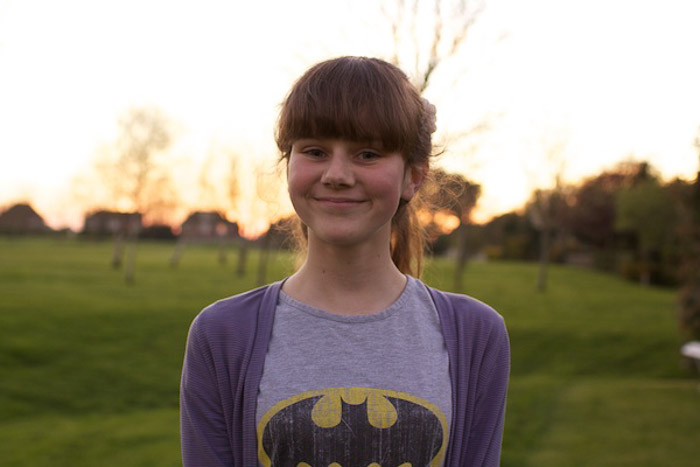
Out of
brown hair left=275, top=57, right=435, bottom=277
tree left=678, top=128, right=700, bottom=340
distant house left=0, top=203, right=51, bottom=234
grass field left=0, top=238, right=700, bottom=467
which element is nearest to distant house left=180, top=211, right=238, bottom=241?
distant house left=0, top=203, right=51, bottom=234

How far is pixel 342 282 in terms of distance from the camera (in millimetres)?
1770

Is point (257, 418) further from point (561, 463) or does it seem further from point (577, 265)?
point (577, 265)

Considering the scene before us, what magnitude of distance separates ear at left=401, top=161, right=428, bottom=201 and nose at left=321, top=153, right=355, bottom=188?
22 cm

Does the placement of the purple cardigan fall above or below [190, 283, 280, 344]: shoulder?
below

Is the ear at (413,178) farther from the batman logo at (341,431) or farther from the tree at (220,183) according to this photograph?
the tree at (220,183)

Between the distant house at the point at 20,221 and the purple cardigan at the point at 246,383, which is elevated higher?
the purple cardigan at the point at 246,383

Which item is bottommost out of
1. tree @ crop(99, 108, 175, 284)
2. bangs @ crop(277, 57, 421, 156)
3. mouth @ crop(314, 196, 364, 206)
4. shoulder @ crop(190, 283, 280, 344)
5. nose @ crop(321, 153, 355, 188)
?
shoulder @ crop(190, 283, 280, 344)

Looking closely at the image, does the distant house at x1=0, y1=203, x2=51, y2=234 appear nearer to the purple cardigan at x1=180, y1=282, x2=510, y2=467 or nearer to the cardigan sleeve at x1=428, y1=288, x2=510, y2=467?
the purple cardigan at x1=180, y1=282, x2=510, y2=467

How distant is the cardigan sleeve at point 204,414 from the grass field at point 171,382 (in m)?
0.83

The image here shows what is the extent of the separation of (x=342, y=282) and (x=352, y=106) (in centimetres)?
45

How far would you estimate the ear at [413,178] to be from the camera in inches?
71.4

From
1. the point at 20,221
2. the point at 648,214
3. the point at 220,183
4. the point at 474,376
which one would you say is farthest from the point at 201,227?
the point at 474,376

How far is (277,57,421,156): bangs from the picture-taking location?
1.62m

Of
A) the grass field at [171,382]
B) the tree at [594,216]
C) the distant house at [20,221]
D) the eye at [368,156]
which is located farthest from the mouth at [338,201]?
the distant house at [20,221]
